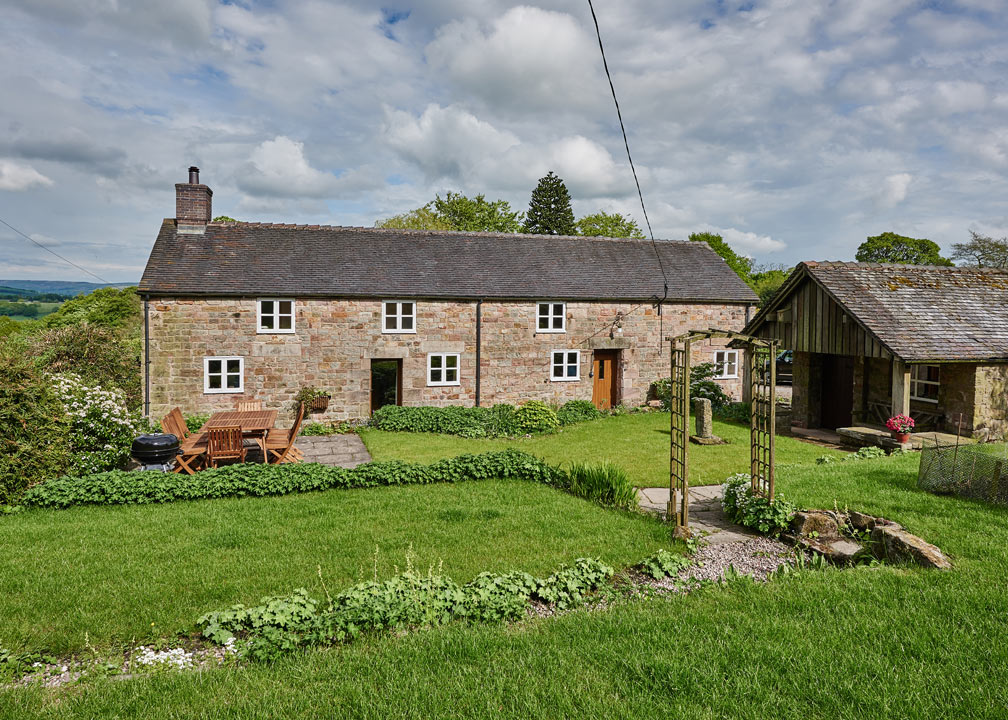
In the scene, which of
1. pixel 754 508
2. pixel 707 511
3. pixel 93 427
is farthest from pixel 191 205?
pixel 754 508

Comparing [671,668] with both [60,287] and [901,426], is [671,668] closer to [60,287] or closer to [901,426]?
[901,426]

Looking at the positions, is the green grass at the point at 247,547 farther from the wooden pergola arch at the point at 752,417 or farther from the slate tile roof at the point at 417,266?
the slate tile roof at the point at 417,266

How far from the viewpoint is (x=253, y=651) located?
197 inches

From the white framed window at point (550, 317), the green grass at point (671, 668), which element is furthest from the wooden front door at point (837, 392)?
the green grass at point (671, 668)

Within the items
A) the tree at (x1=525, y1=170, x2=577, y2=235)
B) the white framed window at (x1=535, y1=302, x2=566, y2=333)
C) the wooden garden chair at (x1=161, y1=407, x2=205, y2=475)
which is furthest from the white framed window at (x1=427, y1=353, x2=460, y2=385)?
the tree at (x1=525, y1=170, x2=577, y2=235)

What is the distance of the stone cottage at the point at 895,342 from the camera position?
14.3 meters

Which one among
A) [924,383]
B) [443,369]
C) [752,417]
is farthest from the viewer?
[443,369]

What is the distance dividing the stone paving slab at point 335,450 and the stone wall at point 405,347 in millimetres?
1955

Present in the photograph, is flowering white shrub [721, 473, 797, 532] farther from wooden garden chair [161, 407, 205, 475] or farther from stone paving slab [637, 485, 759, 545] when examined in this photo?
wooden garden chair [161, 407, 205, 475]

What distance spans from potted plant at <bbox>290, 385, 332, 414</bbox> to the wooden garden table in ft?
11.8

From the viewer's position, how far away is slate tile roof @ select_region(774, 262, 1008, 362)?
557 inches

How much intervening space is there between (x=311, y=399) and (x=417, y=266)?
240 inches

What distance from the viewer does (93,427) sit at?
11656 millimetres

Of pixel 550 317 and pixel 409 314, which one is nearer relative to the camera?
pixel 409 314
